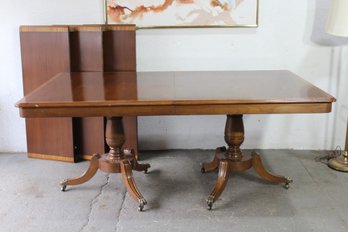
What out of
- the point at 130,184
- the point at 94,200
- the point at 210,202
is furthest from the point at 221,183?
the point at 94,200

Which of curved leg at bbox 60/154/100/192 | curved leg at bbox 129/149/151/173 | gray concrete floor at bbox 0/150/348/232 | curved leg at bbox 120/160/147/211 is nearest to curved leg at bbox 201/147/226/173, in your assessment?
gray concrete floor at bbox 0/150/348/232

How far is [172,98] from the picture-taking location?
230cm

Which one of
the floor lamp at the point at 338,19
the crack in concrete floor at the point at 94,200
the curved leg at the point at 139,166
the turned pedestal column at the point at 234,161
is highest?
the floor lamp at the point at 338,19

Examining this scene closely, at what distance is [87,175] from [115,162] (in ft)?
0.79

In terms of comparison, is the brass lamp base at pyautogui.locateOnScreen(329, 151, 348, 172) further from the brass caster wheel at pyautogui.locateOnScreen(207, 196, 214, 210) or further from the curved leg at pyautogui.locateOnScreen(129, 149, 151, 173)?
the curved leg at pyautogui.locateOnScreen(129, 149, 151, 173)

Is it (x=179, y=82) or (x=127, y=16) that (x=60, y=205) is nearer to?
(x=179, y=82)

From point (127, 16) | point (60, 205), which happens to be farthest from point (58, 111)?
point (127, 16)

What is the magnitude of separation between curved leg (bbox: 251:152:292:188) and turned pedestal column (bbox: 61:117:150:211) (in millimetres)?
802

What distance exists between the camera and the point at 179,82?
9.09ft

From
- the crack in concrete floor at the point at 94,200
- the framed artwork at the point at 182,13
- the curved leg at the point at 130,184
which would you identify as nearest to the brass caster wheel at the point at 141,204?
the curved leg at the point at 130,184

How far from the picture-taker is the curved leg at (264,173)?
116 inches

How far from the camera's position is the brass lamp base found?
328cm

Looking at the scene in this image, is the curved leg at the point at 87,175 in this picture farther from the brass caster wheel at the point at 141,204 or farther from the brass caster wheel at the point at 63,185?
the brass caster wheel at the point at 141,204

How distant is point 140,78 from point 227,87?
0.64 meters
